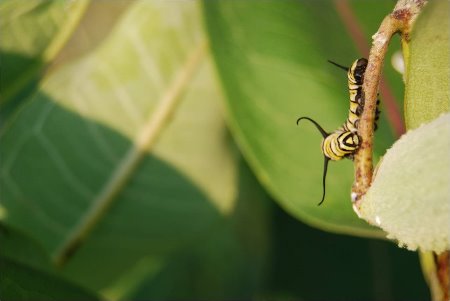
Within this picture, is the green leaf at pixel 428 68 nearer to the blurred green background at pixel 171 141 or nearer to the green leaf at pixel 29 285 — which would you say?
the blurred green background at pixel 171 141

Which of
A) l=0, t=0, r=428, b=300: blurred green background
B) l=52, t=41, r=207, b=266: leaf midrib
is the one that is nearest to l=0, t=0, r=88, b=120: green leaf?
l=0, t=0, r=428, b=300: blurred green background

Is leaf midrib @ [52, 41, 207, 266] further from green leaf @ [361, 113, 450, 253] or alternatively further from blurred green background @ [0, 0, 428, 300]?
green leaf @ [361, 113, 450, 253]

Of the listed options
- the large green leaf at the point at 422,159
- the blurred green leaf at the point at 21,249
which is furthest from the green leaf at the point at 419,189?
the blurred green leaf at the point at 21,249

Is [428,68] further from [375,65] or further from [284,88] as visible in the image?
[284,88]

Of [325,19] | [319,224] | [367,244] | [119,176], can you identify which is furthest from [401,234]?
[367,244]

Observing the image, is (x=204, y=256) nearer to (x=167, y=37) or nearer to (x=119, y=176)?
(x=119, y=176)
